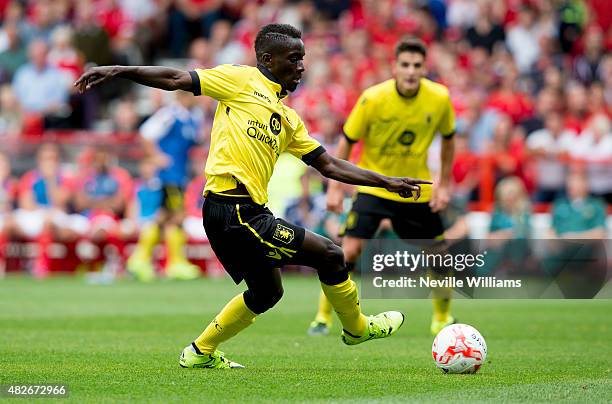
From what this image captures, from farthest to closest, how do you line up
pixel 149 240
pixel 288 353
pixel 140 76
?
1. pixel 149 240
2. pixel 288 353
3. pixel 140 76

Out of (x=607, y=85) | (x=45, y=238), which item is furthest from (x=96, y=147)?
(x=607, y=85)

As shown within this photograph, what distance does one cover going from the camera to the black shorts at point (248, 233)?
334 inches

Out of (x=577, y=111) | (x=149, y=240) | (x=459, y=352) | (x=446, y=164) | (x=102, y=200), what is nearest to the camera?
(x=459, y=352)

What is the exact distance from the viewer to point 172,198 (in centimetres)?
1972

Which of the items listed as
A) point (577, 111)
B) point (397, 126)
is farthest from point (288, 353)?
point (577, 111)

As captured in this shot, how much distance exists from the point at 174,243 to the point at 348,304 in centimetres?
1134

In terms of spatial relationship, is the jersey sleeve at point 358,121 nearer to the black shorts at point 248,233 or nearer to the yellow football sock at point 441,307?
the yellow football sock at point 441,307

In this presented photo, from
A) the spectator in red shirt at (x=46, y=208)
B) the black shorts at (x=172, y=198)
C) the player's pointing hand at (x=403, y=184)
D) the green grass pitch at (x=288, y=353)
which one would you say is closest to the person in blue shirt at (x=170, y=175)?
the black shorts at (x=172, y=198)

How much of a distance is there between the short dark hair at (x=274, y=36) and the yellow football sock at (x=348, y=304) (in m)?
1.76

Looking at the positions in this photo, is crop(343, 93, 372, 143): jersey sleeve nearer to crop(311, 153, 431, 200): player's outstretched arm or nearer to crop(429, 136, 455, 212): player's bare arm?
crop(429, 136, 455, 212): player's bare arm

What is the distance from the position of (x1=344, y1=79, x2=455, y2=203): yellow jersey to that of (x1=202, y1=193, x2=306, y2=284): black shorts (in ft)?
10.9

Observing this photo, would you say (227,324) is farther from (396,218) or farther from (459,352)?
(396,218)

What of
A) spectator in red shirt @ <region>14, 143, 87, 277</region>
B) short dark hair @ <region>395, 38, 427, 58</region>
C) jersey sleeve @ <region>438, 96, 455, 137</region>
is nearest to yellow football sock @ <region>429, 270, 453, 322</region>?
jersey sleeve @ <region>438, 96, 455, 137</region>

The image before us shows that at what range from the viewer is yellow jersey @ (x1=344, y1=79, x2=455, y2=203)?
1177 cm
